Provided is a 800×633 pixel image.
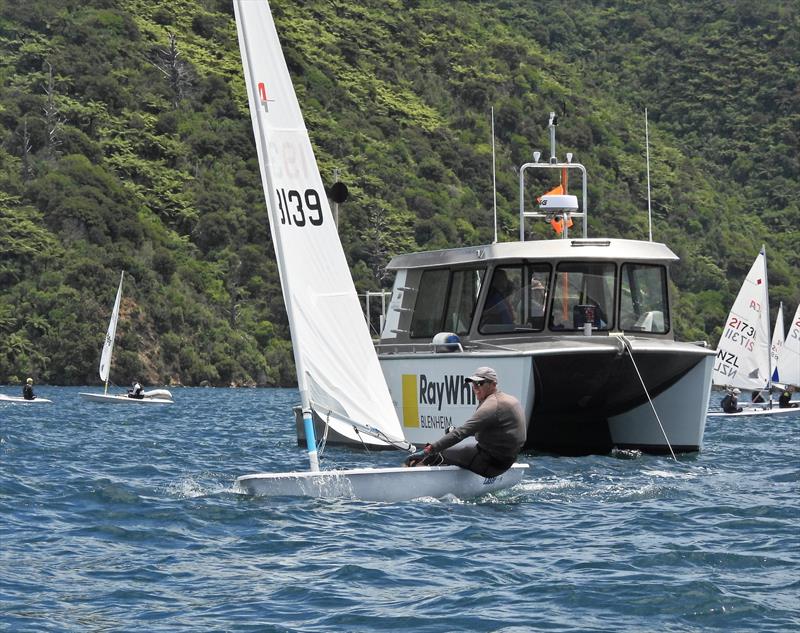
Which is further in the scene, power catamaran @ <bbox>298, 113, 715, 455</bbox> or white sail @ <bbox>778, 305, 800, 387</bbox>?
white sail @ <bbox>778, 305, 800, 387</bbox>

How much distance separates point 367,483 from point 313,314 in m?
1.97

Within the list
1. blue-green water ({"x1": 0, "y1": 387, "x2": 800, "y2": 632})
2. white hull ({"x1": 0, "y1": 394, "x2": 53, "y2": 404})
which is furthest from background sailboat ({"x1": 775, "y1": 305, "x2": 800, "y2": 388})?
blue-green water ({"x1": 0, "y1": 387, "x2": 800, "y2": 632})

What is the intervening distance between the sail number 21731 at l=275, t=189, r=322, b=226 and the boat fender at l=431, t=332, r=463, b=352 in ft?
18.8

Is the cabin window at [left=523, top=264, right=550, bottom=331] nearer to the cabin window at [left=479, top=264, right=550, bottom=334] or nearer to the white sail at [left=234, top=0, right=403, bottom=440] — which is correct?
the cabin window at [left=479, top=264, right=550, bottom=334]

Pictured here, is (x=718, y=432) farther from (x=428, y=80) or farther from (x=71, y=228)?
(x=428, y=80)

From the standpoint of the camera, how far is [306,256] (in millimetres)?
15914

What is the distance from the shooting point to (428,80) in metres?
119

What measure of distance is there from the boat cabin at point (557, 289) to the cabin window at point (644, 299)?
15 millimetres

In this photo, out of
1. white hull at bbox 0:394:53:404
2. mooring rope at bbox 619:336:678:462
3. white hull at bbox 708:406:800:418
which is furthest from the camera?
white hull at bbox 0:394:53:404

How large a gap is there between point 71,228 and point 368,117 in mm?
32572

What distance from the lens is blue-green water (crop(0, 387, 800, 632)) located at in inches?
395

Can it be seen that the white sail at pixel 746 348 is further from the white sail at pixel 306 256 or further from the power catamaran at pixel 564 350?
the white sail at pixel 306 256

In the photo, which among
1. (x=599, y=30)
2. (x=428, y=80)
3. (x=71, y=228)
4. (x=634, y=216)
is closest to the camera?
(x=71, y=228)

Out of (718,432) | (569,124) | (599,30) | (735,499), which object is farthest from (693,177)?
(735,499)
